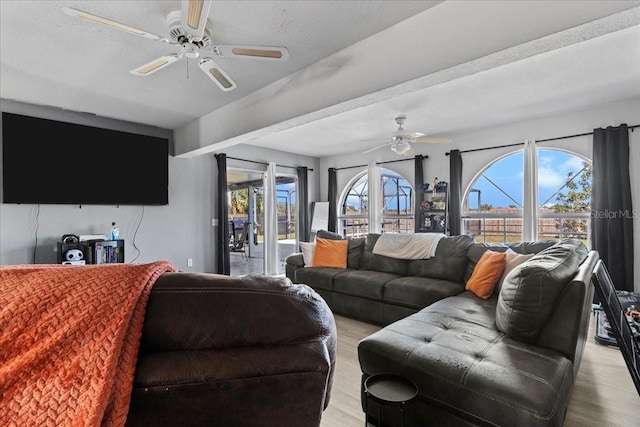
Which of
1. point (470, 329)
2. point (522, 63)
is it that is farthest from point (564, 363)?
point (522, 63)

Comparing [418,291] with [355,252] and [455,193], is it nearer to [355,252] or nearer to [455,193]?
[355,252]

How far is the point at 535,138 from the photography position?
4.50m

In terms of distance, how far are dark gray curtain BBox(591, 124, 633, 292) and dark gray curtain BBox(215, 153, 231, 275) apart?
516cm

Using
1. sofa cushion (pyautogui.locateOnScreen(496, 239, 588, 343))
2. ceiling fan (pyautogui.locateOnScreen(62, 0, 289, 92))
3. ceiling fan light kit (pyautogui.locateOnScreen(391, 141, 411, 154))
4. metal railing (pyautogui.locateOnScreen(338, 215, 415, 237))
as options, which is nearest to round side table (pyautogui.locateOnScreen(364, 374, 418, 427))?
sofa cushion (pyautogui.locateOnScreen(496, 239, 588, 343))

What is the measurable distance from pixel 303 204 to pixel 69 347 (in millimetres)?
6269

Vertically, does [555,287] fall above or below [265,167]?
below

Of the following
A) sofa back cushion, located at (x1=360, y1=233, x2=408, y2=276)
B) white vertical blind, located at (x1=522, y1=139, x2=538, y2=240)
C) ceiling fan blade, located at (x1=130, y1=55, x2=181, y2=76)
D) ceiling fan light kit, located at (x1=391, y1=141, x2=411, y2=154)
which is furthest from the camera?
white vertical blind, located at (x1=522, y1=139, x2=538, y2=240)

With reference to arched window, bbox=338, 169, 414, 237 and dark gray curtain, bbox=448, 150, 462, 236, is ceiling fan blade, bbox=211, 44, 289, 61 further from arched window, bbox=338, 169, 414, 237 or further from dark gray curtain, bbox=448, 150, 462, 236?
arched window, bbox=338, 169, 414, 237

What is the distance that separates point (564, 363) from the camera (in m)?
1.61

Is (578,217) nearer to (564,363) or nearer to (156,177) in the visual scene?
(564,363)

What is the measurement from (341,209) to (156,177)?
3.83 metres

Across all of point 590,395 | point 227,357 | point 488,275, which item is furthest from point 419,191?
point 227,357

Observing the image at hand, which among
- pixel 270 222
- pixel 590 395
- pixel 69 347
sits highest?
pixel 270 222

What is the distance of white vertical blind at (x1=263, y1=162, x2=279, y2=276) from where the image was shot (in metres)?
6.13
